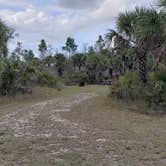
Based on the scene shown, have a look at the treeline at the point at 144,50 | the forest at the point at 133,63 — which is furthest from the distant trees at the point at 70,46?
the treeline at the point at 144,50

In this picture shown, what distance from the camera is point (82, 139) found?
389 inches

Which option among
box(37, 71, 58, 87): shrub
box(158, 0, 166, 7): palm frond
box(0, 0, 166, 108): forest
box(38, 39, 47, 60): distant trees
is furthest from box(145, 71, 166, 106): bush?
box(38, 39, 47, 60): distant trees

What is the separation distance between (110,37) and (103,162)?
15.3m

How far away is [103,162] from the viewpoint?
741cm

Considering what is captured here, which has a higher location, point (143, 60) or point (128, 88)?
point (143, 60)

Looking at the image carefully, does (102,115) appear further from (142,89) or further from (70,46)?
(70,46)

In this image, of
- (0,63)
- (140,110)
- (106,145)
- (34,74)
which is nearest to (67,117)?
(140,110)

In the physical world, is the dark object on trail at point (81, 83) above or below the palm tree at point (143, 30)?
below

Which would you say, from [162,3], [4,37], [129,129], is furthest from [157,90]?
[4,37]

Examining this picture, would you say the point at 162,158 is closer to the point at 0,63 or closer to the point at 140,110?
the point at 140,110

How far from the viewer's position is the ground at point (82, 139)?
763cm

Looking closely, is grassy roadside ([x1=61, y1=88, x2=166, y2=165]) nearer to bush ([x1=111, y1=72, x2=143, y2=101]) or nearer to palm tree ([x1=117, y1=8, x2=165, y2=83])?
bush ([x1=111, y1=72, x2=143, y2=101])

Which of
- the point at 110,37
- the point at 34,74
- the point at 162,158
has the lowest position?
the point at 162,158

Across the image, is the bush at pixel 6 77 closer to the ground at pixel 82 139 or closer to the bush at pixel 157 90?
the ground at pixel 82 139
